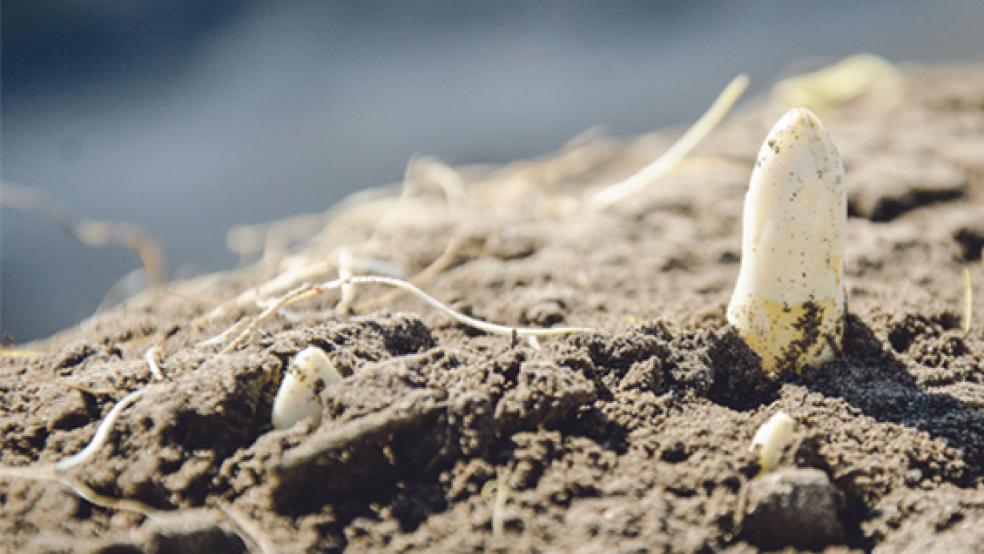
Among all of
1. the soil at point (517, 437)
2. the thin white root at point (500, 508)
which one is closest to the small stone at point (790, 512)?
the soil at point (517, 437)

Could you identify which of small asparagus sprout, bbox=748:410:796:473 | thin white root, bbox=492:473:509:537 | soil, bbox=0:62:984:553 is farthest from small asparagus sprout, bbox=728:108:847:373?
thin white root, bbox=492:473:509:537

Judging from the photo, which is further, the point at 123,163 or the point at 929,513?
the point at 123,163

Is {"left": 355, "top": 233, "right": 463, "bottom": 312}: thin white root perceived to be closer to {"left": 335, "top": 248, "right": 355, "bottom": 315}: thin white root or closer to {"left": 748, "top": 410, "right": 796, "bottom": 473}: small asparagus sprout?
{"left": 335, "top": 248, "right": 355, "bottom": 315}: thin white root

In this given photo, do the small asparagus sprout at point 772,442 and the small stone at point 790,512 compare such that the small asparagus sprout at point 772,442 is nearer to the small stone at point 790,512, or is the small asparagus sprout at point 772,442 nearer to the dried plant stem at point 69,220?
the small stone at point 790,512

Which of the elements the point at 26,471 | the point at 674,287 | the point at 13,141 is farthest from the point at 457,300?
the point at 13,141

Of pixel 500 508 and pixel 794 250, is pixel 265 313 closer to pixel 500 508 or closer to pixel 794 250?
pixel 500 508

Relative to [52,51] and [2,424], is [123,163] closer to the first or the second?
[52,51]

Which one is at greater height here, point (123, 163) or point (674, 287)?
point (123, 163)
